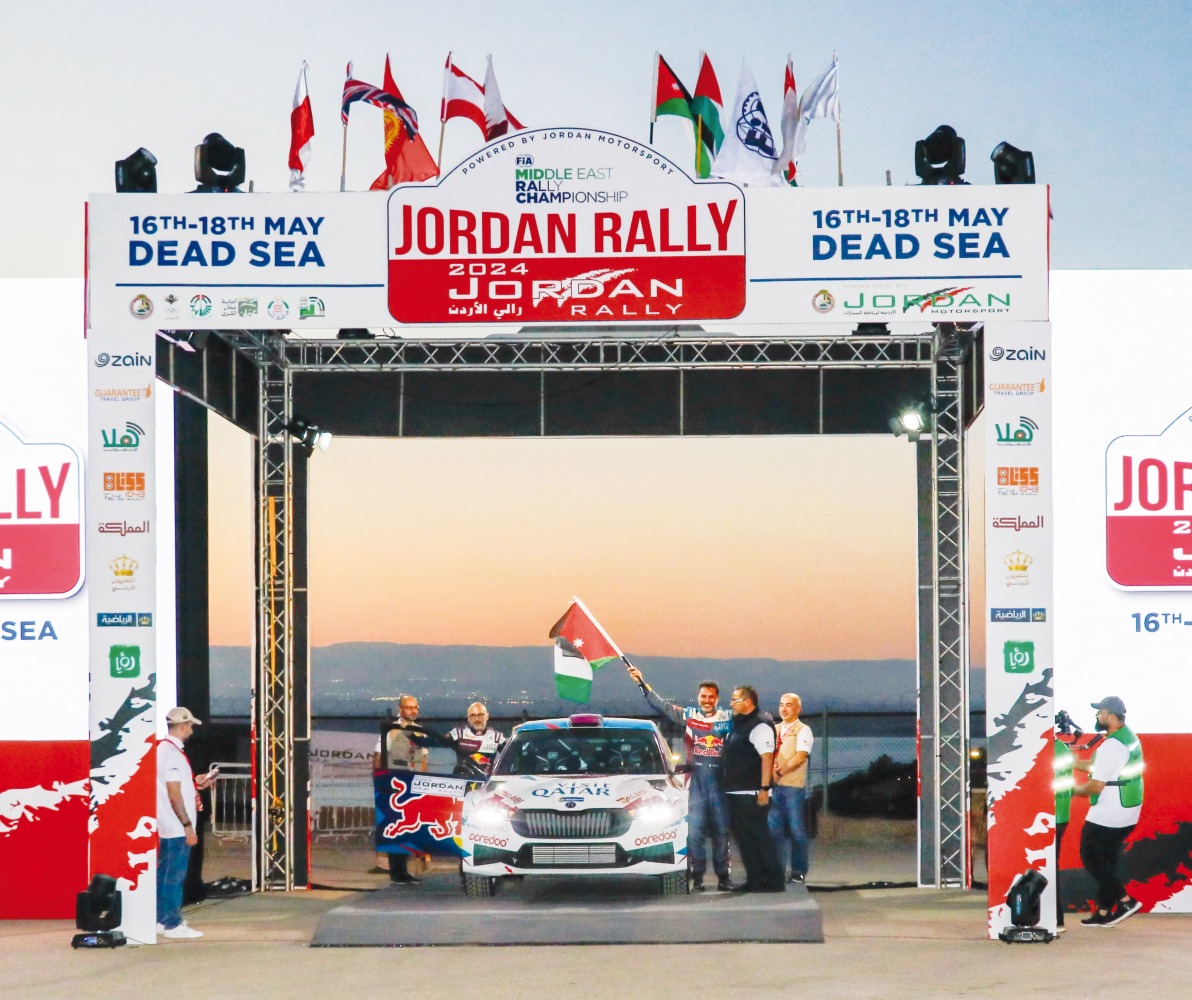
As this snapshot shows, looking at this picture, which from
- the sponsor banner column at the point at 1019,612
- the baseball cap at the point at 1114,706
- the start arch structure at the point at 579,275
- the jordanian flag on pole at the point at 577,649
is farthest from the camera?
the jordanian flag on pole at the point at 577,649

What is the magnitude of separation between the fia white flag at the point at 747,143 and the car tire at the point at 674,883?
16.4 feet

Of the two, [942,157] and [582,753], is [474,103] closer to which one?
[942,157]

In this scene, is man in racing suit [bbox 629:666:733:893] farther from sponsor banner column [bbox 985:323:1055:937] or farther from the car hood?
sponsor banner column [bbox 985:323:1055:937]

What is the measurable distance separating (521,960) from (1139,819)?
16.8ft

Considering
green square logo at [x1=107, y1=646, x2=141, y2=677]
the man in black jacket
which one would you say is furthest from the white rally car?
green square logo at [x1=107, y1=646, x2=141, y2=677]

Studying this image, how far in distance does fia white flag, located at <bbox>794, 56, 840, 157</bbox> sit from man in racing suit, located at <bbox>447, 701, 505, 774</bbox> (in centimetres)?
557

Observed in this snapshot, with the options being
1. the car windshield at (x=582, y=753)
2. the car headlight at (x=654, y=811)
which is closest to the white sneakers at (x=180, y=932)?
the car windshield at (x=582, y=753)

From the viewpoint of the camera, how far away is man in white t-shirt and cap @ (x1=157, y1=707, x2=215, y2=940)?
10.8 meters

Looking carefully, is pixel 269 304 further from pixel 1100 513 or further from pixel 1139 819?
pixel 1139 819

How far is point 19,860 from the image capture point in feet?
40.1

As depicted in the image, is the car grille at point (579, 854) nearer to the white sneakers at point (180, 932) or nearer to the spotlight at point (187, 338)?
the white sneakers at point (180, 932)

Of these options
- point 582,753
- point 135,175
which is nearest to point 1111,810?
point 582,753

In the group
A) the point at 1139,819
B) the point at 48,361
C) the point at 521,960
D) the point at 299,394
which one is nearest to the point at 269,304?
the point at 48,361

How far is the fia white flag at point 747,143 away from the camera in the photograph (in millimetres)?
11367
